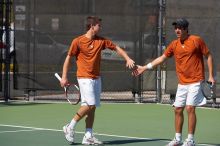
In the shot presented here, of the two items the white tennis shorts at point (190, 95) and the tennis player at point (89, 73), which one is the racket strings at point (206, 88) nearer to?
the white tennis shorts at point (190, 95)

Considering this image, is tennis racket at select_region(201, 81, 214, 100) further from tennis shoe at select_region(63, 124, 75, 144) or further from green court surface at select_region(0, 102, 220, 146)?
tennis shoe at select_region(63, 124, 75, 144)

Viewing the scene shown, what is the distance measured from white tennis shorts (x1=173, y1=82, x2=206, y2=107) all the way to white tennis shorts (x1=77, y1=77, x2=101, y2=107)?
1.17 m

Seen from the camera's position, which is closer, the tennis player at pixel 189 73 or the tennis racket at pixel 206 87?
the tennis player at pixel 189 73

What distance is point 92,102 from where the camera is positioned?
32.6 feet

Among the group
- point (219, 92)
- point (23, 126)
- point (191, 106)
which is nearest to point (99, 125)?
point (23, 126)

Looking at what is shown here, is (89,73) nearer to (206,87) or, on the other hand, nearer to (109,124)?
(206,87)

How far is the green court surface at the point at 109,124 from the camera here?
1048cm

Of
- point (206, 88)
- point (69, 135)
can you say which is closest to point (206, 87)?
point (206, 88)

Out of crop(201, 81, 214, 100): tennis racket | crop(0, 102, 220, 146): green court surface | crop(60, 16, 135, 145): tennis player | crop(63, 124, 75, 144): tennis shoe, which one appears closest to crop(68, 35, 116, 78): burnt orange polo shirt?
crop(60, 16, 135, 145): tennis player

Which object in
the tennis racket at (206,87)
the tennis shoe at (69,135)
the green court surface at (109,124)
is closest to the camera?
the tennis racket at (206,87)

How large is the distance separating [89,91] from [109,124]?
2.87 m

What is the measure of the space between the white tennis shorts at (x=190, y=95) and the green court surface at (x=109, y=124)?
0.83 metres

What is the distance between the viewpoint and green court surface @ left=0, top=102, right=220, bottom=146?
413 inches

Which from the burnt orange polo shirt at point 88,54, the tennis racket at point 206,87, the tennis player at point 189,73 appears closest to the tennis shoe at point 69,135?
the burnt orange polo shirt at point 88,54
